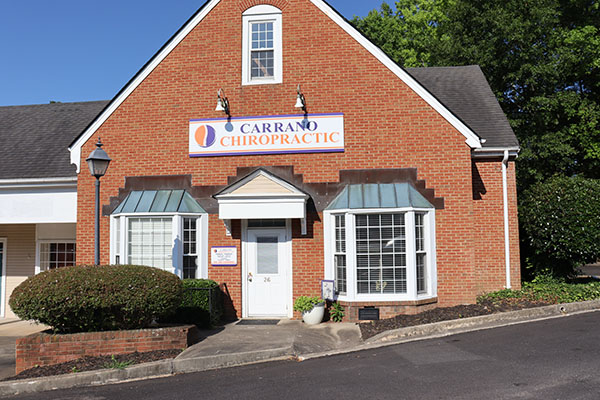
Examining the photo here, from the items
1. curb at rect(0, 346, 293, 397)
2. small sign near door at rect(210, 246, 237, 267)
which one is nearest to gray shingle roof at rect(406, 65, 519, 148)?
small sign near door at rect(210, 246, 237, 267)

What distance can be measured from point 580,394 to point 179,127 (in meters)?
9.91

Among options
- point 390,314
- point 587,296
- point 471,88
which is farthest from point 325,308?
point 471,88

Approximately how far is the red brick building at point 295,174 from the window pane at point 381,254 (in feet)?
0.10

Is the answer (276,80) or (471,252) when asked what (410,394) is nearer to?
(471,252)

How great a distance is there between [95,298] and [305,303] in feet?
14.6

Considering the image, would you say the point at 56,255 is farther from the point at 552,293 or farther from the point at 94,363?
the point at 552,293

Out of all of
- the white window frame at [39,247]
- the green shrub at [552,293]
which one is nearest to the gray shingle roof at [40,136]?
the white window frame at [39,247]

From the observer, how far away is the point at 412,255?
11.2 m

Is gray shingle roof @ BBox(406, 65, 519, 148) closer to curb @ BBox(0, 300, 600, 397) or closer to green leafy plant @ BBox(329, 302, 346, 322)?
curb @ BBox(0, 300, 600, 397)

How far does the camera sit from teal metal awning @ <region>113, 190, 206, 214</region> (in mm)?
11984

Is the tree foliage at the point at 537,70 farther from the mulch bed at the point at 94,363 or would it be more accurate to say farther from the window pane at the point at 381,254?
the mulch bed at the point at 94,363

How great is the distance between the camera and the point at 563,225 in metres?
13.0

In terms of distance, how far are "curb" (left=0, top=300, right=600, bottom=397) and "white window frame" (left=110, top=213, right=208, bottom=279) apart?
3797 mm

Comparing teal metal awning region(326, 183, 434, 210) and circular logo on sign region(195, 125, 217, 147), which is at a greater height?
circular logo on sign region(195, 125, 217, 147)
